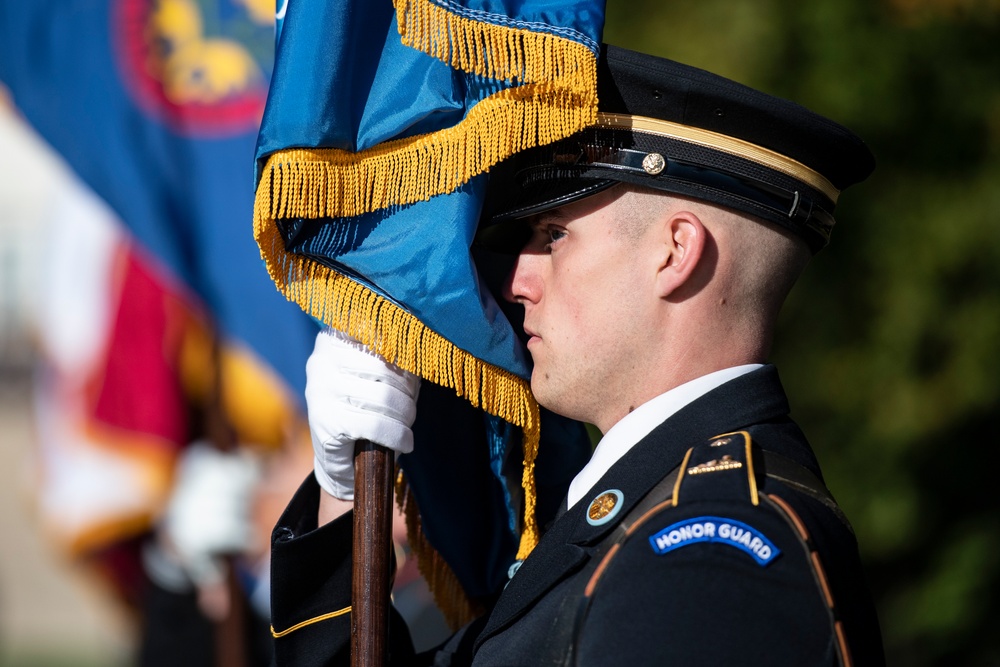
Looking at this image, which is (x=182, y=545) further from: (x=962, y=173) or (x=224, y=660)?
(x=962, y=173)

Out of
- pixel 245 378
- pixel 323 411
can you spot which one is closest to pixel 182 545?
pixel 245 378

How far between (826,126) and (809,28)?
224cm

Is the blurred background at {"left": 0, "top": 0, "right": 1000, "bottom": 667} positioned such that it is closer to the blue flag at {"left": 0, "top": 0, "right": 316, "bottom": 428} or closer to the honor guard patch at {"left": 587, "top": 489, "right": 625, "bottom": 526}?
the blue flag at {"left": 0, "top": 0, "right": 316, "bottom": 428}

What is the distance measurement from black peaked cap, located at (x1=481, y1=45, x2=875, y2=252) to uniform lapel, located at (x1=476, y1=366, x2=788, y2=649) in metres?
0.27

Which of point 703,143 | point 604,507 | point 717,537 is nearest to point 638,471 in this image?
point 604,507

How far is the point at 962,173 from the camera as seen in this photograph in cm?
375

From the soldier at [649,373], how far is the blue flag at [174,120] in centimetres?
154

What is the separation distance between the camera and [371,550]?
74.4 inches

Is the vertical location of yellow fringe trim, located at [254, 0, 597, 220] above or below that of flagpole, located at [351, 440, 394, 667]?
above

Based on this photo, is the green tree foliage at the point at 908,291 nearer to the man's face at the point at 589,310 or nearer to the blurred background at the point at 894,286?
the blurred background at the point at 894,286

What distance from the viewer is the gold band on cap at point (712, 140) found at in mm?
1788

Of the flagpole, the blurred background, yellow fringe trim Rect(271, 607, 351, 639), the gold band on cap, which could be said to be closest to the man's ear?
the gold band on cap

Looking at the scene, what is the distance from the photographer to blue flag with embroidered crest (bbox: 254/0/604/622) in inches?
69.5

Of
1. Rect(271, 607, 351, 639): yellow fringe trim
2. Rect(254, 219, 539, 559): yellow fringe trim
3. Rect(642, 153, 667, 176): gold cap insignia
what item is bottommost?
Rect(271, 607, 351, 639): yellow fringe trim
